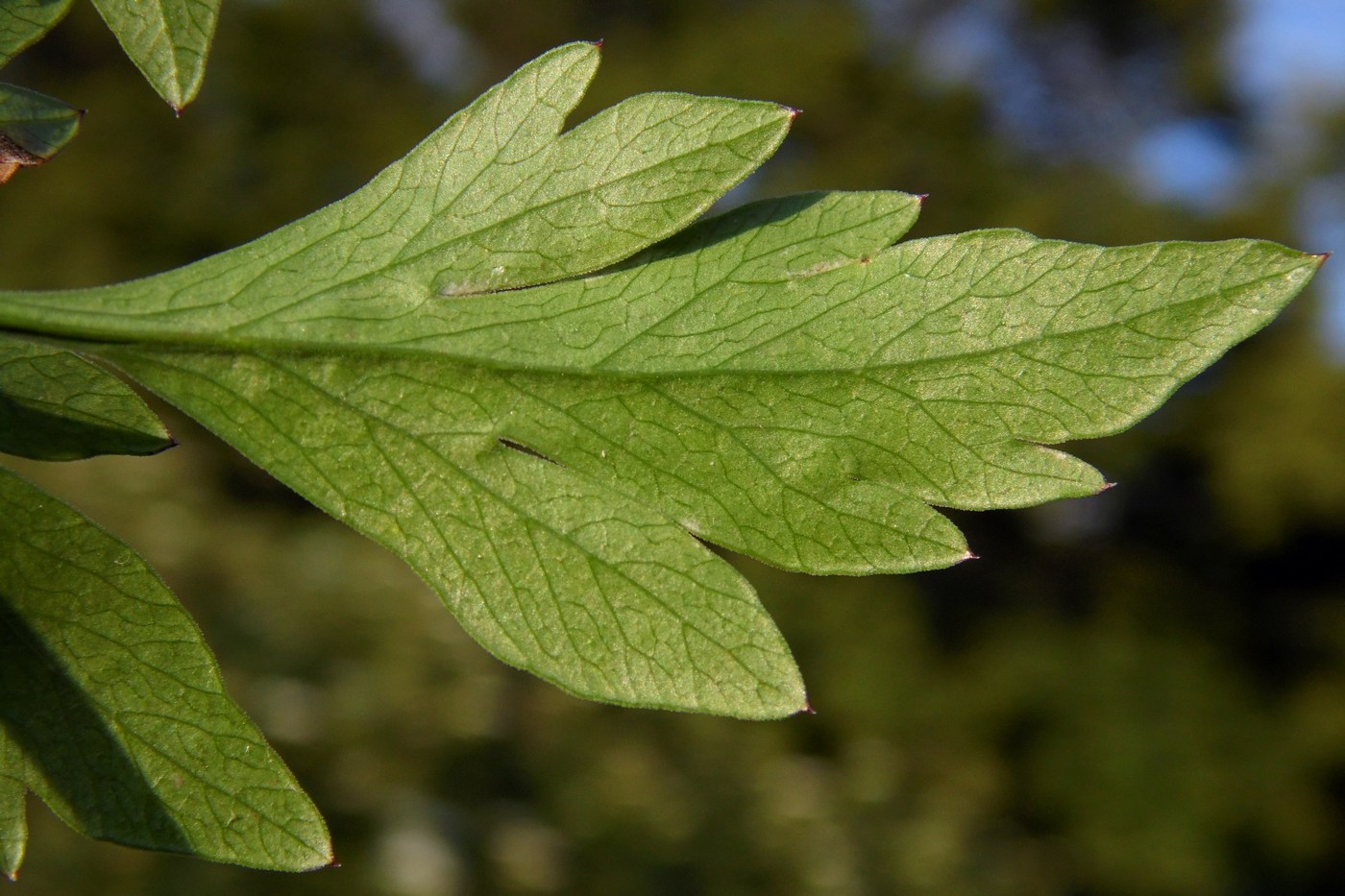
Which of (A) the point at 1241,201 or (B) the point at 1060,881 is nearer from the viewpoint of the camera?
(B) the point at 1060,881

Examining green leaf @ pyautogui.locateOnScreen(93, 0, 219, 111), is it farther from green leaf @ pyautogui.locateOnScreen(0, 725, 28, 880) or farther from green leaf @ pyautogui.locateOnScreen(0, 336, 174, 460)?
green leaf @ pyautogui.locateOnScreen(0, 725, 28, 880)

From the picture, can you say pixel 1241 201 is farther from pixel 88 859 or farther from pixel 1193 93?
pixel 88 859

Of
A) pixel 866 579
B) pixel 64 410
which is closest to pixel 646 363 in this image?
pixel 64 410

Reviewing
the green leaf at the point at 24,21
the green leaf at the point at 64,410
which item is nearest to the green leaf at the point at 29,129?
the green leaf at the point at 24,21

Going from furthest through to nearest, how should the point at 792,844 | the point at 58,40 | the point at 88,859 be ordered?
the point at 58,40, the point at 792,844, the point at 88,859

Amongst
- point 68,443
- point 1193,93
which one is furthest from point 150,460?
point 1193,93

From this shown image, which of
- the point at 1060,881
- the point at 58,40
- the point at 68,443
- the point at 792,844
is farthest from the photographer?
the point at 58,40

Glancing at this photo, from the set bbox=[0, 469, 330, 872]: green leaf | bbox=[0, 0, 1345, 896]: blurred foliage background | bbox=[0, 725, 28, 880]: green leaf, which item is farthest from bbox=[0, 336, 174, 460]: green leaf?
bbox=[0, 0, 1345, 896]: blurred foliage background
